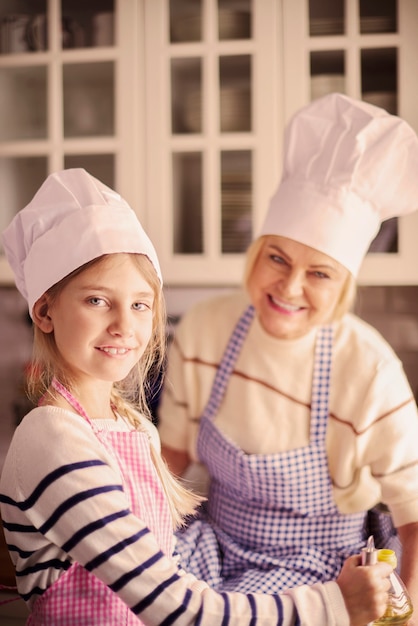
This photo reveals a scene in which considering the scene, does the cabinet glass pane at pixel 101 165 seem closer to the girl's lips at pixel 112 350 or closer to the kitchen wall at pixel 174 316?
the kitchen wall at pixel 174 316

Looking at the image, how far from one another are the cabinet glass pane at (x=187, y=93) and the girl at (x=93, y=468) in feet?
3.40

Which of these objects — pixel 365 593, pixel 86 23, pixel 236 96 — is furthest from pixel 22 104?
pixel 365 593

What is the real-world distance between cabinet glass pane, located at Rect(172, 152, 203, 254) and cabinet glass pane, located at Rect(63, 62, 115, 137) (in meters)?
0.23

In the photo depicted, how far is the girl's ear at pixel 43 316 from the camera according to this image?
0.93 meters

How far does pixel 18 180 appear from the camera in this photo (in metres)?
2.04

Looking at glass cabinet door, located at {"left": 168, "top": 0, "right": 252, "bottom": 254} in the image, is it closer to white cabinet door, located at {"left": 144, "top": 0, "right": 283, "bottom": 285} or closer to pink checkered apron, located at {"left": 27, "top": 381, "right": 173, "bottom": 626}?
white cabinet door, located at {"left": 144, "top": 0, "right": 283, "bottom": 285}

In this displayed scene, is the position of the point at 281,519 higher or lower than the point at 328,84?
lower

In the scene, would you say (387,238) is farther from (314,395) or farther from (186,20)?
(186,20)

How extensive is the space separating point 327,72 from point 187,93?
35 centimetres

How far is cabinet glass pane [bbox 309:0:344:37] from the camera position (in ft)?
6.00

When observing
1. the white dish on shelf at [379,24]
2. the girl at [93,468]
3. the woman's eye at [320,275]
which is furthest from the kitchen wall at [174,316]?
the girl at [93,468]

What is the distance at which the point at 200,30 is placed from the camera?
6.20 feet

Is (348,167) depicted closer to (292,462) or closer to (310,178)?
(310,178)

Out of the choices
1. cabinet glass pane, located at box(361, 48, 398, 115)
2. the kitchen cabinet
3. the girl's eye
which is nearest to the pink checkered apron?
the girl's eye
